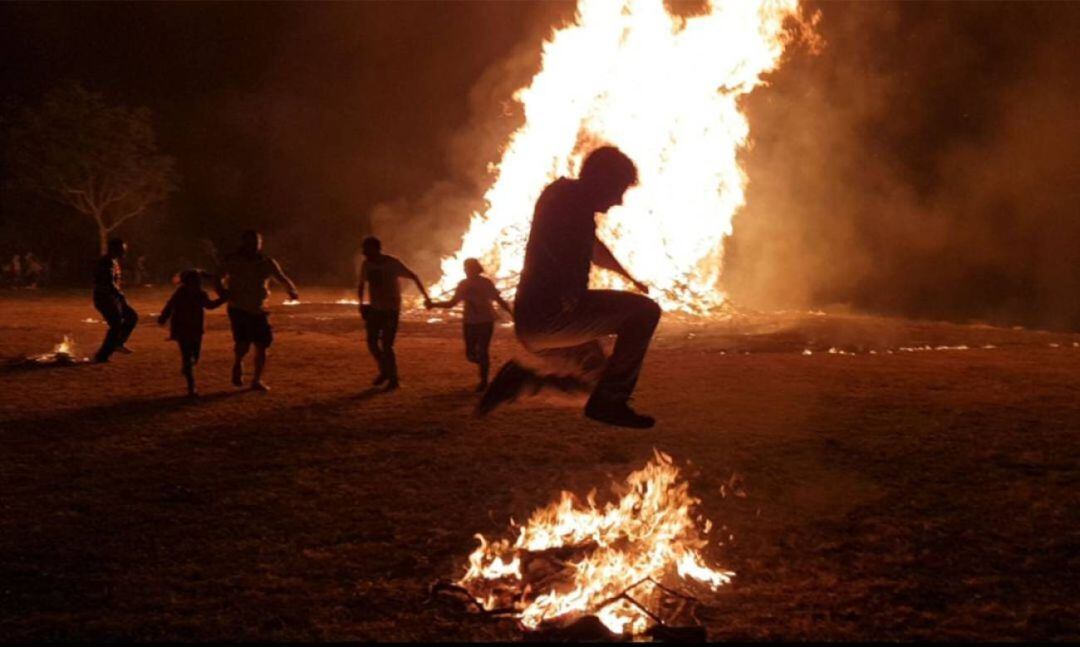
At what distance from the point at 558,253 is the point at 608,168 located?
51 cm

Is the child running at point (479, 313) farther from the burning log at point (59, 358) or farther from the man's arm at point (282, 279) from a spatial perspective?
the burning log at point (59, 358)

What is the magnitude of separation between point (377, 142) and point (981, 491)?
1474 inches

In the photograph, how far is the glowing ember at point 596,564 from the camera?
4164mm

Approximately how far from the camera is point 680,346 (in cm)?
1605

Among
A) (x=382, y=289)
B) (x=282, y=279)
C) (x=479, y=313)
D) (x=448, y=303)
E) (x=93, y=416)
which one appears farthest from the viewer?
(x=479, y=313)

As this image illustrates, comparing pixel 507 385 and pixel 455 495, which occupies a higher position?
pixel 507 385

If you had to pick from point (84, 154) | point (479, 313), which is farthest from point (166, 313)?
point (84, 154)

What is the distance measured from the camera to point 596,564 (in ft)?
14.7

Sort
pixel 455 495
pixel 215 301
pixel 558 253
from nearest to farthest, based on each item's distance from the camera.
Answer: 1. pixel 558 253
2. pixel 455 495
3. pixel 215 301

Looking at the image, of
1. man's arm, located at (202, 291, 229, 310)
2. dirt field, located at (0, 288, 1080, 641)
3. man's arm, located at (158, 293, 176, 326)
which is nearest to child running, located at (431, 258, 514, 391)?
dirt field, located at (0, 288, 1080, 641)

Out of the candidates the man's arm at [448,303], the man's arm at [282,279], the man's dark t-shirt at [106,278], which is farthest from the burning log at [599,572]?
the man's dark t-shirt at [106,278]

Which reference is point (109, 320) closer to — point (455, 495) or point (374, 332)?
point (374, 332)

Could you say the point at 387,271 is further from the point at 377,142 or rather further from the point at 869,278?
the point at 377,142

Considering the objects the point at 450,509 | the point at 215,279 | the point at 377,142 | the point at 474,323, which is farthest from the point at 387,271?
the point at 377,142
